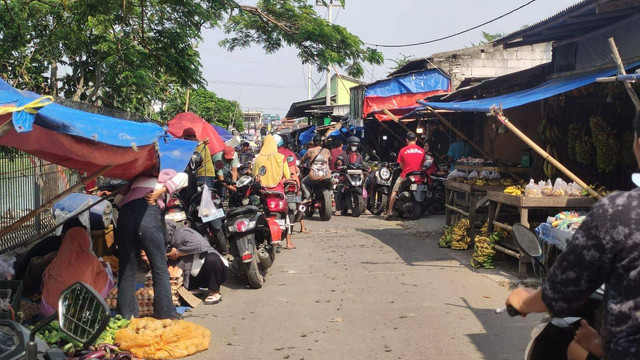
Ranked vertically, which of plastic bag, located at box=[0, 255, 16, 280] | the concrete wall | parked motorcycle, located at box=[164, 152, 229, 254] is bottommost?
plastic bag, located at box=[0, 255, 16, 280]

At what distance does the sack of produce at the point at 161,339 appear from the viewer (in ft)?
17.8

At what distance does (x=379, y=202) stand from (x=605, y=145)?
7.46 meters

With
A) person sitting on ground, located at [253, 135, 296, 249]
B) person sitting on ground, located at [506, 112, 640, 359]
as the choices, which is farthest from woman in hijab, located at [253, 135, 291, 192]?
person sitting on ground, located at [506, 112, 640, 359]

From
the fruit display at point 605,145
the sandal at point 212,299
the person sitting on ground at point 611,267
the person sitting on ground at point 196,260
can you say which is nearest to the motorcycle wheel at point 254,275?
the person sitting on ground at point 196,260

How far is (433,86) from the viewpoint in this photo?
68.5 ft

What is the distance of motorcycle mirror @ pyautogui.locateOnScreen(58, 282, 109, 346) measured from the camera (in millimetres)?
2689

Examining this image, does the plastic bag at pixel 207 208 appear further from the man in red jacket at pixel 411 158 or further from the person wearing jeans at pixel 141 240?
the man in red jacket at pixel 411 158

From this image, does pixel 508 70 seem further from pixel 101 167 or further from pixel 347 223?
pixel 101 167

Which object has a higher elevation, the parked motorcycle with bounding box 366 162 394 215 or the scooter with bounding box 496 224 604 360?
the scooter with bounding box 496 224 604 360

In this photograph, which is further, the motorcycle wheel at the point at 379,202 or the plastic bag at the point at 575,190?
the motorcycle wheel at the point at 379,202

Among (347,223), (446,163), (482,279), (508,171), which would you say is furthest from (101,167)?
(446,163)

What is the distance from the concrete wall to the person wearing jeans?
53.8 feet

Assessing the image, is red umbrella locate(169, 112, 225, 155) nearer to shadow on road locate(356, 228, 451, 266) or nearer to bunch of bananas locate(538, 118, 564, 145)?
shadow on road locate(356, 228, 451, 266)

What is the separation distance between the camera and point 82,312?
9.23 feet
